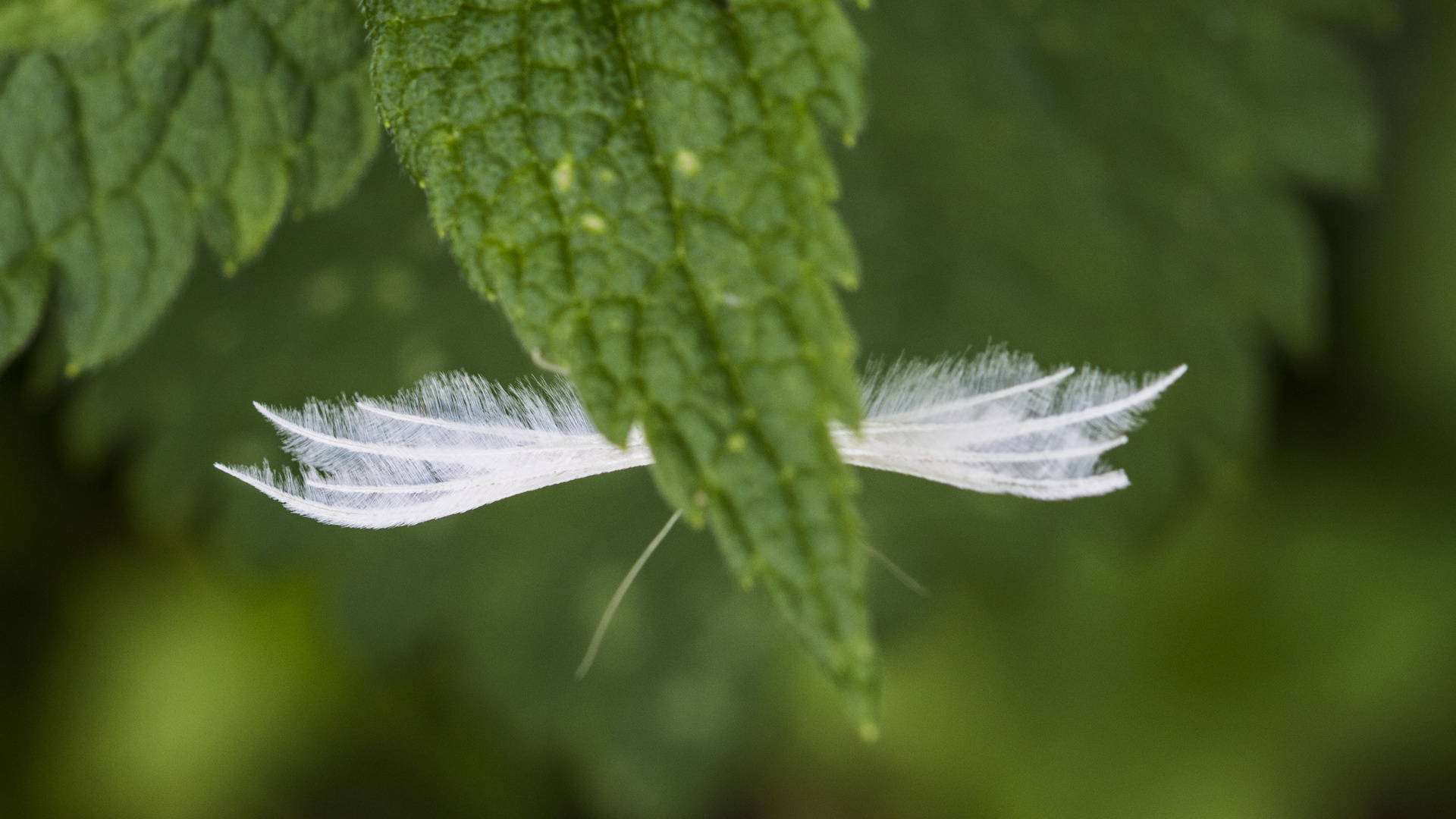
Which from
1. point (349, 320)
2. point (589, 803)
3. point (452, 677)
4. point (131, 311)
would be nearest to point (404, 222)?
point (349, 320)

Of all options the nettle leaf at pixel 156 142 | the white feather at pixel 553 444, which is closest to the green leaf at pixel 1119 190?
Answer: the white feather at pixel 553 444

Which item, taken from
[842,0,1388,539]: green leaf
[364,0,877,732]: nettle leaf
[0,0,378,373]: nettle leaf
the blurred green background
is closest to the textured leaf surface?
the blurred green background

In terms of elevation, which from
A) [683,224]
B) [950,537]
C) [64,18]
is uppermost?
[64,18]

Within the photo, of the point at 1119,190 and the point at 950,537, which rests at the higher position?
the point at 1119,190

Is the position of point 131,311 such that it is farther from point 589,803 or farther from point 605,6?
point 589,803

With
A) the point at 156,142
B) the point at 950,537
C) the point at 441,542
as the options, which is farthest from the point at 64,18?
the point at 950,537

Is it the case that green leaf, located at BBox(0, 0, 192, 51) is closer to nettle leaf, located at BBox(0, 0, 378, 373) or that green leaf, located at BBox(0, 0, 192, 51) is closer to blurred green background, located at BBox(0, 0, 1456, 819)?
nettle leaf, located at BBox(0, 0, 378, 373)

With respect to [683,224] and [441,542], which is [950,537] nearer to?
[441,542]

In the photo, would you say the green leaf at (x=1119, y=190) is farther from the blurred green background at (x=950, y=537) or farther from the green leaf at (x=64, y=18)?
the green leaf at (x=64, y=18)
